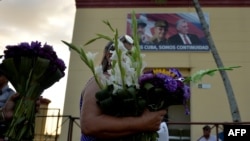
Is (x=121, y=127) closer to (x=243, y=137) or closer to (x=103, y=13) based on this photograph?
(x=243, y=137)

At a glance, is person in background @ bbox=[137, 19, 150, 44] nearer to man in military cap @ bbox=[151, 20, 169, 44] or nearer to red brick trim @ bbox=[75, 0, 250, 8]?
man in military cap @ bbox=[151, 20, 169, 44]

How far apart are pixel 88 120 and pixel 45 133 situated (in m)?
6.99

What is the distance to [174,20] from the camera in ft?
29.7

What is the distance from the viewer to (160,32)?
8.95m

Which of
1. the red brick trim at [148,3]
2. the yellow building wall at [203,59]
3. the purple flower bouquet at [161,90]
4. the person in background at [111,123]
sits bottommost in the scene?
the person in background at [111,123]

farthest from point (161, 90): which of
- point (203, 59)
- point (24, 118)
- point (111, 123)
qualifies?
point (203, 59)

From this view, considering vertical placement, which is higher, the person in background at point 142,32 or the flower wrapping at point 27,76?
the person in background at point 142,32

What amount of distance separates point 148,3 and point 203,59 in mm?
2102

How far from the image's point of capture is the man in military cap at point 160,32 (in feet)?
29.1

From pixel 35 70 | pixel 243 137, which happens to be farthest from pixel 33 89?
pixel 243 137

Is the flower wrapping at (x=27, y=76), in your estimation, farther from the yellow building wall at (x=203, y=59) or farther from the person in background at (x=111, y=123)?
the yellow building wall at (x=203, y=59)

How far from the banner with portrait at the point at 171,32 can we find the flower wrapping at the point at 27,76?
22.1ft

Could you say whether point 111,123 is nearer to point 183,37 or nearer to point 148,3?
point 183,37

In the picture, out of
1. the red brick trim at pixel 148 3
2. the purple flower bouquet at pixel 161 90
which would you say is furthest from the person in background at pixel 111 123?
the red brick trim at pixel 148 3
